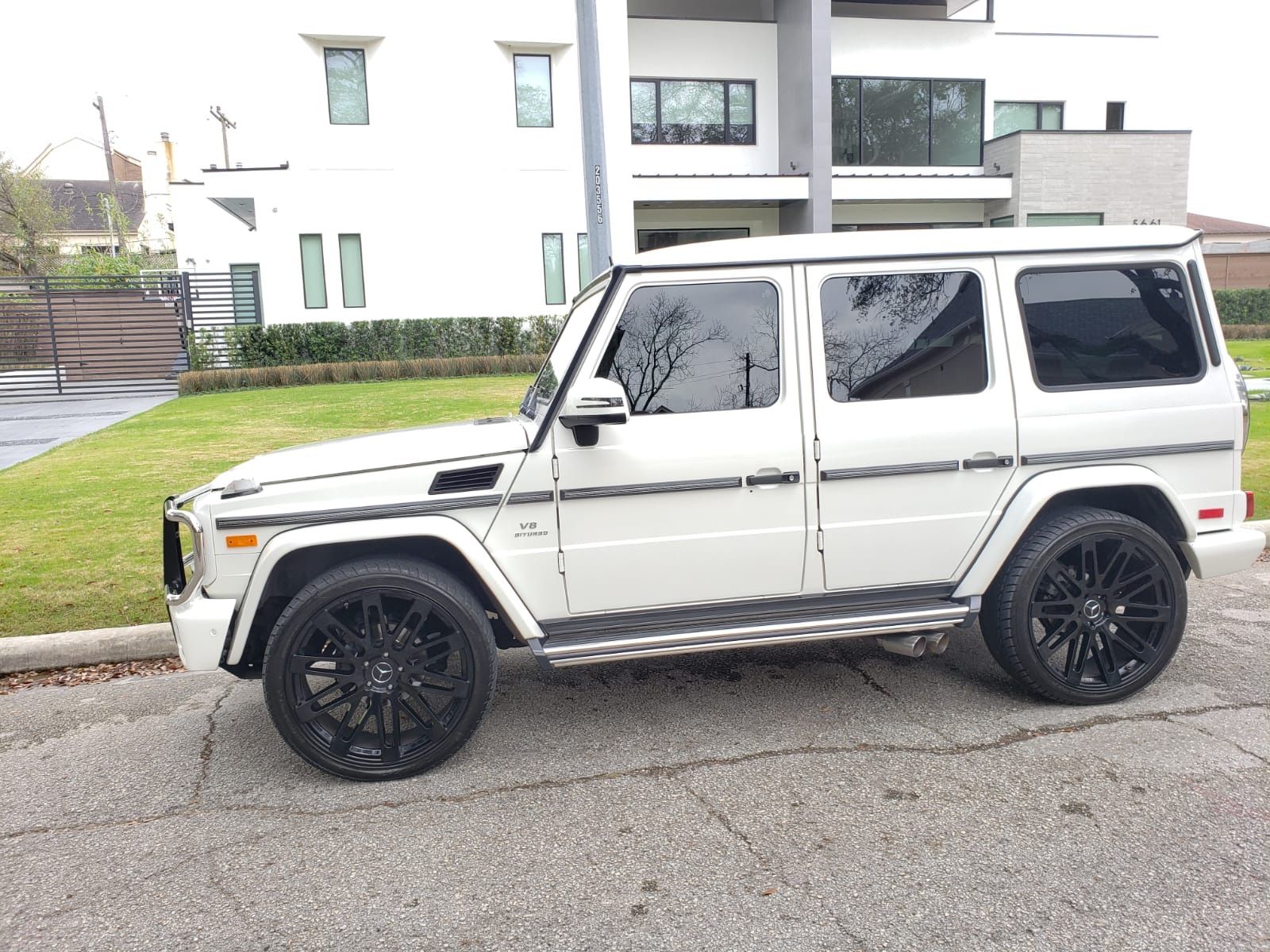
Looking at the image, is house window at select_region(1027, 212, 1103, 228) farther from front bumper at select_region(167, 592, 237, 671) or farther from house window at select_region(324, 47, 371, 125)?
front bumper at select_region(167, 592, 237, 671)

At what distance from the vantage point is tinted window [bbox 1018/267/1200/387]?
4223 millimetres

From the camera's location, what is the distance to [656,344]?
13.2 ft

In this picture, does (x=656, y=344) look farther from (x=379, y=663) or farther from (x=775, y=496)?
(x=379, y=663)

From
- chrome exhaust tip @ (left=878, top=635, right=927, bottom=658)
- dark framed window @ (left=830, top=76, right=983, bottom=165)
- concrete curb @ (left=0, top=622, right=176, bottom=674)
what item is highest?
dark framed window @ (left=830, top=76, right=983, bottom=165)

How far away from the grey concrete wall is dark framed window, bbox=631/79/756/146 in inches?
41.6

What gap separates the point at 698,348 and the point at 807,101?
2275 cm

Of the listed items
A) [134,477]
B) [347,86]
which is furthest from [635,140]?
[134,477]

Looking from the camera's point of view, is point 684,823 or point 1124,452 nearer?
point 684,823

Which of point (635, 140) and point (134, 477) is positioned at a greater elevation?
point (635, 140)

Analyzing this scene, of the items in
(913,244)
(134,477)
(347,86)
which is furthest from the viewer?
(347,86)

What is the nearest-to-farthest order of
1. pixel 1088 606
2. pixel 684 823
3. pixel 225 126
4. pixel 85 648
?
pixel 684 823, pixel 1088 606, pixel 85 648, pixel 225 126

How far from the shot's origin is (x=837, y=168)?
26.6m

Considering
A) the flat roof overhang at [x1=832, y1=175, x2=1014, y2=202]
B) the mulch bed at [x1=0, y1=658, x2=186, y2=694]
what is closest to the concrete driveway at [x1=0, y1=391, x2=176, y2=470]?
the mulch bed at [x1=0, y1=658, x2=186, y2=694]

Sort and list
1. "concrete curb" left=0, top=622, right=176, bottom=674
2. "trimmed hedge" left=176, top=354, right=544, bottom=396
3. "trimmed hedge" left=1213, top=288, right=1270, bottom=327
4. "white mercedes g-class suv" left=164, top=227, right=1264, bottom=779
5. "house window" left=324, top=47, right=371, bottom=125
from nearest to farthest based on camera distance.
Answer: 1. "white mercedes g-class suv" left=164, top=227, right=1264, bottom=779
2. "concrete curb" left=0, top=622, right=176, bottom=674
3. "trimmed hedge" left=176, top=354, right=544, bottom=396
4. "house window" left=324, top=47, right=371, bottom=125
5. "trimmed hedge" left=1213, top=288, right=1270, bottom=327
